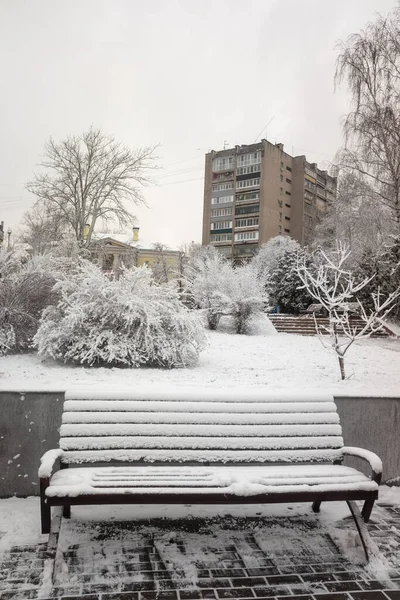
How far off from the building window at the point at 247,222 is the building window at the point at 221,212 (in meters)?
2.03

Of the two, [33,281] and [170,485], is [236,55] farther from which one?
[170,485]

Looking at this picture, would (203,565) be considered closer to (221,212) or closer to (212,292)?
(212,292)

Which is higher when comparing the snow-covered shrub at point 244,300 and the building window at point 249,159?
the building window at point 249,159

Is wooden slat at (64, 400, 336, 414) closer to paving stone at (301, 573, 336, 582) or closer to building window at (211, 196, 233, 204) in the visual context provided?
paving stone at (301, 573, 336, 582)

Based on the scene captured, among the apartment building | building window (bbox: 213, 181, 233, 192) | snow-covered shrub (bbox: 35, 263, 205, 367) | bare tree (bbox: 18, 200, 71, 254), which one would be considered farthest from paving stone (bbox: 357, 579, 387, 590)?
building window (bbox: 213, 181, 233, 192)

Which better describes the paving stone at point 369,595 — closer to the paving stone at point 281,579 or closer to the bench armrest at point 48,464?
the paving stone at point 281,579

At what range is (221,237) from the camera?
64.6 meters

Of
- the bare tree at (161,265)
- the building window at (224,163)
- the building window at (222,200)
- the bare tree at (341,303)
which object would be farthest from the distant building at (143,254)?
the bare tree at (341,303)

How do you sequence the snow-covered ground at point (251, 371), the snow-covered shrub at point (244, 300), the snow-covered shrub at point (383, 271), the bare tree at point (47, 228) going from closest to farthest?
the snow-covered ground at point (251, 371) → the snow-covered shrub at point (383, 271) → the snow-covered shrub at point (244, 300) → the bare tree at point (47, 228)

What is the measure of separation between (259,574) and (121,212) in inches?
931

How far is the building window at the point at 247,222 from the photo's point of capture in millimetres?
61781

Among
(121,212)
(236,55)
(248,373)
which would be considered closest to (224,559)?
(248,373)

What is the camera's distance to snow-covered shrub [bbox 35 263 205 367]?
6.91 m

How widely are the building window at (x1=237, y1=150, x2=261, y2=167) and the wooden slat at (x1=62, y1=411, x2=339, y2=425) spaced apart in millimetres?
62531
